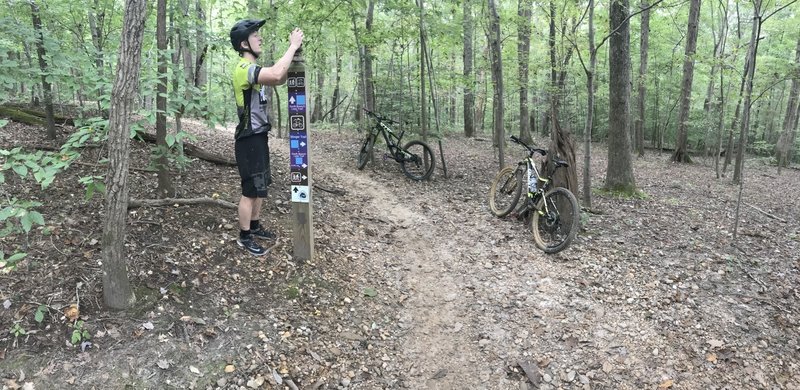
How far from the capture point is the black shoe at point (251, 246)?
14.1ft

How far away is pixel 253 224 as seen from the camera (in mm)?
4516

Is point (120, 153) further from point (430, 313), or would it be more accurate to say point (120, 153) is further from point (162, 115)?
point (430, 313)

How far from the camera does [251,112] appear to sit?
408cm

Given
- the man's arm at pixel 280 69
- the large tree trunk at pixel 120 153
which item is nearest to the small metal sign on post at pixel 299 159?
the man's arm at pixel 280 69

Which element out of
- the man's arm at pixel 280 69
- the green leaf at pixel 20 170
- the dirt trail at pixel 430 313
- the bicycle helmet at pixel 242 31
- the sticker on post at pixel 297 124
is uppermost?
the bicycle helmet at pixel 242 31

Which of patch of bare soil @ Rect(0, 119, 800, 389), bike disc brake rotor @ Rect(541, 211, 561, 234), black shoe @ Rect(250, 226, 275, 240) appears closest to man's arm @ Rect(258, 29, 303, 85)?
black shoe @ Rect(250, 226, 275, 240)

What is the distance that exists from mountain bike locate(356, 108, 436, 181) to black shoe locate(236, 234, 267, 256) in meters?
4.92

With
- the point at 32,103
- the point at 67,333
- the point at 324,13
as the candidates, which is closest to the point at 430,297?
the point at 67,333

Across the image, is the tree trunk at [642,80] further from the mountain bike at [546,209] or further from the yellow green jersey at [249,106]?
the yellow green jersey at [249,106]

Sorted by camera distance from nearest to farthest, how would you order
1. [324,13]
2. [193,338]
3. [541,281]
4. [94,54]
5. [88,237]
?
[193,338], [88,237], [94,54], [541,281], [324,13]

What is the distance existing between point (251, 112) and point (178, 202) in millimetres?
1351

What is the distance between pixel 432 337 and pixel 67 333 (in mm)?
2789

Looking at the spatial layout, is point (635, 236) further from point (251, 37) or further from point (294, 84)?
point (251, 37)

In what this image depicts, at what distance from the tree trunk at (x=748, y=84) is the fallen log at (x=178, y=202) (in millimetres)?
7901
